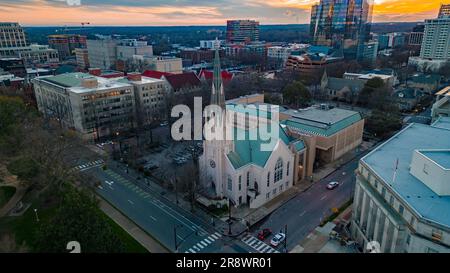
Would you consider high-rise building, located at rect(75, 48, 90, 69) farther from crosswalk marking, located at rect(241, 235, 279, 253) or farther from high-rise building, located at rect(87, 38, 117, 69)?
crosswalk marking, located at rect(241, 235, 279, 253)

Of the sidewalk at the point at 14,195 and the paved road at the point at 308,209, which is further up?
the sidewalk at the point at 14,195

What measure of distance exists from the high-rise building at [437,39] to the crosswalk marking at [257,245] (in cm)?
18164

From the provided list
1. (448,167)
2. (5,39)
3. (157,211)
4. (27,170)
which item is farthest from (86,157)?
(5,39)

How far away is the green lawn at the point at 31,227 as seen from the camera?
36781 mm

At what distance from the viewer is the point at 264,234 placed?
3869 centimetres

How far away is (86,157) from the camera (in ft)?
191

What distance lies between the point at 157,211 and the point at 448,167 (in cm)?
3669

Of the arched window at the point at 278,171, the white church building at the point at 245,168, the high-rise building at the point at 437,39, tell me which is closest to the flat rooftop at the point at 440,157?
the white church building at the point at 245,168

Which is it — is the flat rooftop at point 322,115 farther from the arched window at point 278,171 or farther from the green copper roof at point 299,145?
the arched window at point 278,171

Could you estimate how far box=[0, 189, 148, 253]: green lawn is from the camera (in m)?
36.8

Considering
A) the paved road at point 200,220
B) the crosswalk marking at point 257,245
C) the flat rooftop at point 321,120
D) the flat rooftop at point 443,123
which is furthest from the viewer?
the flat rooftop at point 321,120

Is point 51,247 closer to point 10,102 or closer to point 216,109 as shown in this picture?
point 216,109

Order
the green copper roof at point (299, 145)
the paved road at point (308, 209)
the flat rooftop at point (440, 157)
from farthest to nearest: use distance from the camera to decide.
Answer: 1. the green copper roof at point (299, 145)
2. the paved road at point (308, 209)
3. the flat rooftop at point (440, 157)

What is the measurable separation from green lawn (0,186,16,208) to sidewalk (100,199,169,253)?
49.3 feet
